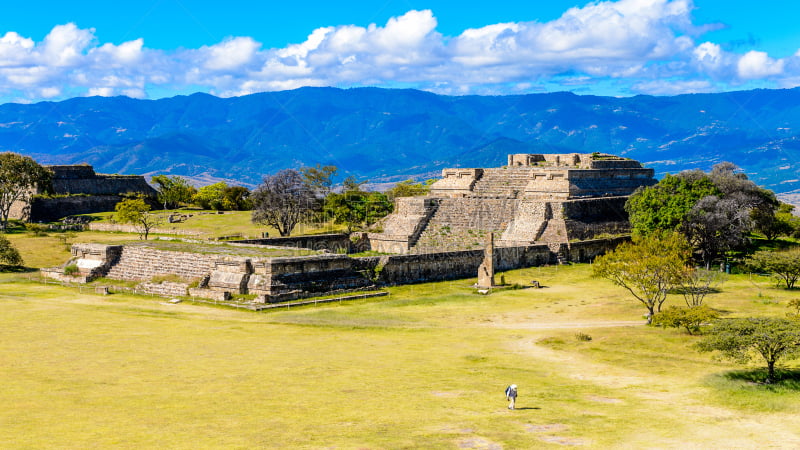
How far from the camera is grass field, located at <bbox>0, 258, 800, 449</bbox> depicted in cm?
2019

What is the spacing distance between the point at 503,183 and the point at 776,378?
4754 cm

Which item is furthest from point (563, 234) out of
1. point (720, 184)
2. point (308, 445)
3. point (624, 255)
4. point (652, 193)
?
point (308, 445)

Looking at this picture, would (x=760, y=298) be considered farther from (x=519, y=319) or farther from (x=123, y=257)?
(x=123, y=257)

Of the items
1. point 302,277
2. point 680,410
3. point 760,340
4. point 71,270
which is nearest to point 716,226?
point 302,277

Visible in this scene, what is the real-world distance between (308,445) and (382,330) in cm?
1696

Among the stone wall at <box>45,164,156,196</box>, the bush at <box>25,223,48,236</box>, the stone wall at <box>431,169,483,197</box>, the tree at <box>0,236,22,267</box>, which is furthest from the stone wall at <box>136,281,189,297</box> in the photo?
the stone wall at <box>45,164,156,196</box>

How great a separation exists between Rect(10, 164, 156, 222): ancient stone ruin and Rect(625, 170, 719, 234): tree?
217 feet

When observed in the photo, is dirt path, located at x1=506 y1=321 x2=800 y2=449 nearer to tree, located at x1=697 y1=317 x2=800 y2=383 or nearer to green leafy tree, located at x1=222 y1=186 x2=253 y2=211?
tree, located at x1=697 y1=317 x2=800 y2=383

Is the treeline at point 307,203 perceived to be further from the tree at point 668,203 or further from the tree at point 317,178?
the tree at point 668,203

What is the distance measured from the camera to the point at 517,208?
216 feet

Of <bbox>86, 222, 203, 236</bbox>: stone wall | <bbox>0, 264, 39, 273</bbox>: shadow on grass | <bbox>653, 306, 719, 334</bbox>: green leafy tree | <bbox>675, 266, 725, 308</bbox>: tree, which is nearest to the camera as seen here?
<bbox>653, 306, 719, 334</bbox>: green leafy tree

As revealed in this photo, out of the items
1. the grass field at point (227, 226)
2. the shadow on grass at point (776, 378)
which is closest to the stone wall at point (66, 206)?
the grass field at point (227, 226)

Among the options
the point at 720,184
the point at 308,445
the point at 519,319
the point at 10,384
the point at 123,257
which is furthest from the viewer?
the point at 720,184

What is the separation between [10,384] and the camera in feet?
76.7
